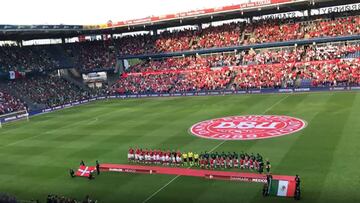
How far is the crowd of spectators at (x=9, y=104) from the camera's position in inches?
2339

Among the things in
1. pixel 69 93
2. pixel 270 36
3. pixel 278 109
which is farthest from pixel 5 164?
pixel 270 36

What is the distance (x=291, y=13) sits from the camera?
70.9 metres

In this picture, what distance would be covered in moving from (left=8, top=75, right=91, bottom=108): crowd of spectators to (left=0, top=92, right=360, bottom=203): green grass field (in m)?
11.7

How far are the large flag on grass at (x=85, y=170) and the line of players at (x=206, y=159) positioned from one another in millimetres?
3055

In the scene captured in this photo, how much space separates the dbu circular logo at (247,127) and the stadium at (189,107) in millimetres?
179

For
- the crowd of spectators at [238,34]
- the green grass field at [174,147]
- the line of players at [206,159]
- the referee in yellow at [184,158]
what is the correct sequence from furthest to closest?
the crowd of spectators at [238,34] → the referee in yellow at [184,158] → the line of players at [206,159] → the green grass field at [174,147]

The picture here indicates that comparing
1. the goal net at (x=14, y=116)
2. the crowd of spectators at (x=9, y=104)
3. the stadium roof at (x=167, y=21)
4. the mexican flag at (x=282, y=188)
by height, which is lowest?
the goal net at (x=14, y=116)

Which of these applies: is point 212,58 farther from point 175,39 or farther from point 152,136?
point 152,136

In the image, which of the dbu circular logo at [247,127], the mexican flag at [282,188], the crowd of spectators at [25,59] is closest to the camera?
the mexican flag at [282,188]

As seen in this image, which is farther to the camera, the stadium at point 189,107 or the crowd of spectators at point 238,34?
the crowd of spectators at point 238,34

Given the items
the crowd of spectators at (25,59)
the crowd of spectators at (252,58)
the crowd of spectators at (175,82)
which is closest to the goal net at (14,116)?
the crowd of spectators at (25,59)

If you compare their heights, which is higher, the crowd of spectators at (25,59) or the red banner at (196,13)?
the red banner at (196,13)

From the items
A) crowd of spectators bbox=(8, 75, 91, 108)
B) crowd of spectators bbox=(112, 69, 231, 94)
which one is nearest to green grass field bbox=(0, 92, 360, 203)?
crowd of spectators bbox=(112, 69, 231, 94)

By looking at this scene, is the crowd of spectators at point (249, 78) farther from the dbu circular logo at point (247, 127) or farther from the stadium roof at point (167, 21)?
the dbu circular logo at point (247, 127)
